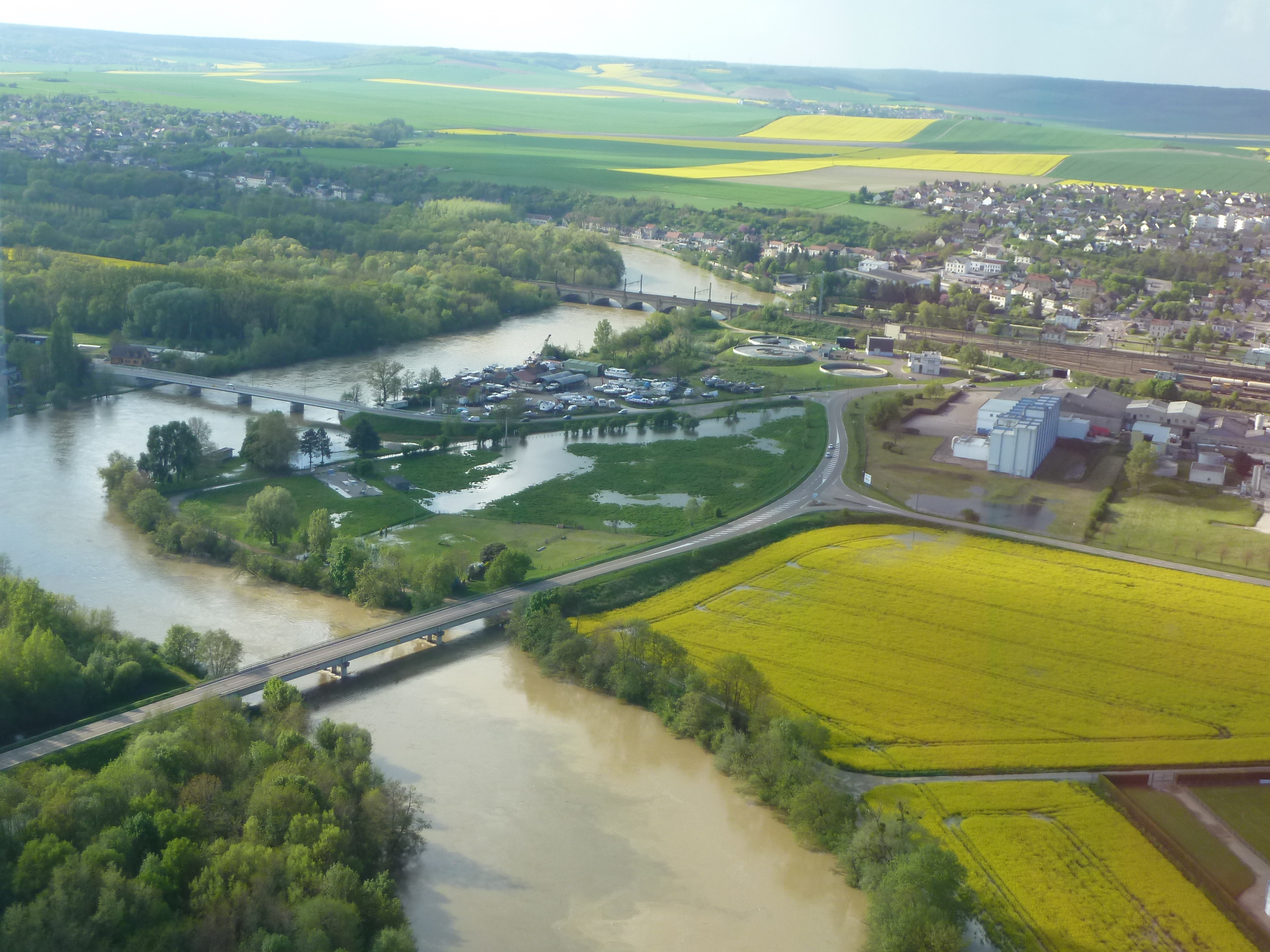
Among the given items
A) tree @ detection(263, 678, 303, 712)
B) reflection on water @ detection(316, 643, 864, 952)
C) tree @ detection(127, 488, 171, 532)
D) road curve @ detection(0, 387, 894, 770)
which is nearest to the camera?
reflection on water @ detection(316, 643, 864, 952)

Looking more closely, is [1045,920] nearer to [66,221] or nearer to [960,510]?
[960,510]

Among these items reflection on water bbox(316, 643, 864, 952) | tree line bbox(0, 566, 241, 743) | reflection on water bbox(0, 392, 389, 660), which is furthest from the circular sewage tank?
tree line bbox(0, 566, 241, 743)

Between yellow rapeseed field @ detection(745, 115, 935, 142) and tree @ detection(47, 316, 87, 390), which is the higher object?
yellow rapeseed field @ detection(745, 115, 935, 142)

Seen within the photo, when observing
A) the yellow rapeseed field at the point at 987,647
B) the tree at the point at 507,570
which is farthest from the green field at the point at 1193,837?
the tree at the point at 507,570

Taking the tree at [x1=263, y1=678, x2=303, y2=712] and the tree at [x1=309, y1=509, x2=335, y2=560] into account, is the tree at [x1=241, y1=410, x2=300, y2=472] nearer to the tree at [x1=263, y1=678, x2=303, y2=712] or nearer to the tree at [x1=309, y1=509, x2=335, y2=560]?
the tree at [x1=309, y1=509, x2=335, y2=560]

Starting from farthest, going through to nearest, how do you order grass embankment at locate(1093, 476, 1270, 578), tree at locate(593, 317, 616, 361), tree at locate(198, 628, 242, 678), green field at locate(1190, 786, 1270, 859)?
→ tree at locate(593, 317, 616, 361) < grass embankment at locate(1093, 476, 1270, 578) < tree at locate(198, 628, 242, 678) < green field at locate(1190, 786, 1270, 859)

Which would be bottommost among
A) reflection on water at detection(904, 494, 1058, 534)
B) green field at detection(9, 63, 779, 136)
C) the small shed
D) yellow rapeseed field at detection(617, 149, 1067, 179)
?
reflection on water at detection(904, 494, 1058, 534)

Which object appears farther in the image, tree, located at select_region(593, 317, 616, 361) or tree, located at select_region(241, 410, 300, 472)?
tree, located at select_region(593, 317, 616, 361)
